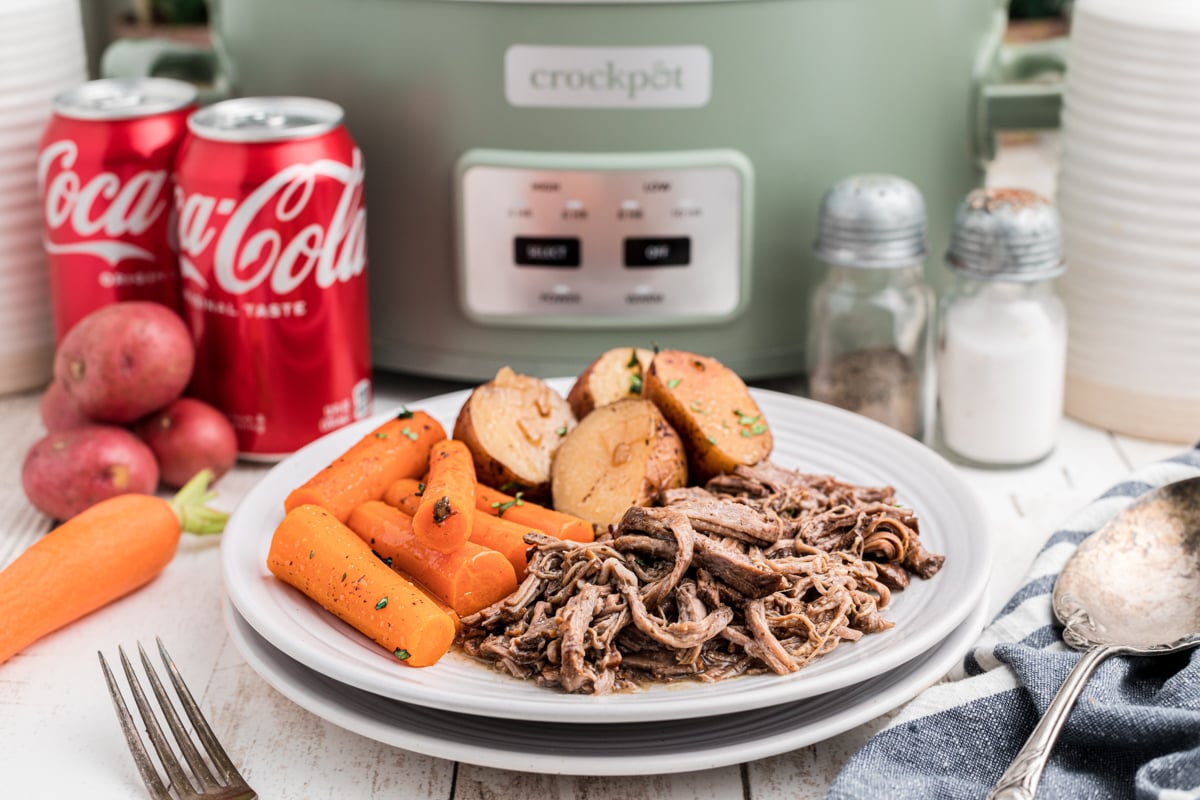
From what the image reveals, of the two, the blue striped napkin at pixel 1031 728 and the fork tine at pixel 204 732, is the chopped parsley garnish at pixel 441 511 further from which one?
the blue striped napkin at pixel 1031 728

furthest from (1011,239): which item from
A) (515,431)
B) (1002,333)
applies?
(515,431)

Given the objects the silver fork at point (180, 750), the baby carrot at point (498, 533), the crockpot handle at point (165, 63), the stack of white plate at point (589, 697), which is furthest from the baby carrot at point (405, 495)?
the crockpot handle at point (165, 63)

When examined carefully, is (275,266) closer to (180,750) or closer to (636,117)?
(636,117)

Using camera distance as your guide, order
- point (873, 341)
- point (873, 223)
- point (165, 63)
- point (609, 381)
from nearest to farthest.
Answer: point (609, 381)
point (873, 223)
point (873, 341)
point (165, 63)

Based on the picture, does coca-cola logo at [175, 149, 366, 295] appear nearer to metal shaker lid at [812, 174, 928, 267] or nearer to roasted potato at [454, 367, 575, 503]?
roasted potato at [454, 367, 575, 503]

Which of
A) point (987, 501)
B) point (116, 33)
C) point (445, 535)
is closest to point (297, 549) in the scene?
point (445, 535)

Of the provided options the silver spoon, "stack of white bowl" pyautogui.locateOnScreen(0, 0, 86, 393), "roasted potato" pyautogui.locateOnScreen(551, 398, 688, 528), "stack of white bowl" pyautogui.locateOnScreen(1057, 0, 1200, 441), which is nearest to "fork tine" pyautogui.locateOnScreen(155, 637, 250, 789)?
"roasted potato" pyautogui.locateOnScreen(551, 398, 688, 528)
